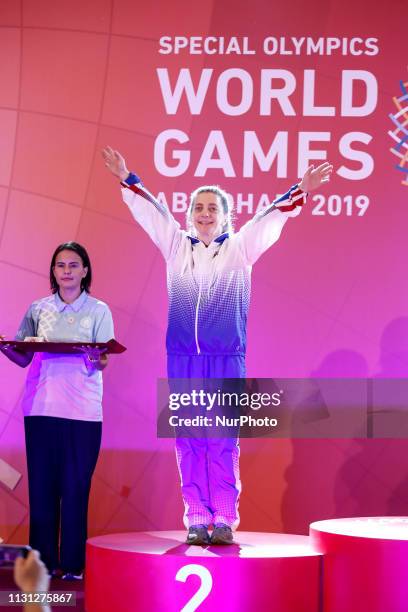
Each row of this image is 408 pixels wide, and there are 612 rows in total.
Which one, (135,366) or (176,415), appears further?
(135,366)

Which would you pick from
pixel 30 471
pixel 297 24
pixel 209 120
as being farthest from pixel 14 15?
pixel 30 471

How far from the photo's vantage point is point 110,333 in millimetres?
4062

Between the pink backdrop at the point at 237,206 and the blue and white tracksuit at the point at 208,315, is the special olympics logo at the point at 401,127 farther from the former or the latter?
the blue and white tracksuit at the point at 208,315

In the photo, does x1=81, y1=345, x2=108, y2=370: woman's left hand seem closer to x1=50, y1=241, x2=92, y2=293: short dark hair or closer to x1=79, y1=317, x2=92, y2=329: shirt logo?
x1=79, y1=317, x2=92, y2=329: shirt logo

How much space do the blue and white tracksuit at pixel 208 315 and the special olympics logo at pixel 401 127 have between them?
130 cm

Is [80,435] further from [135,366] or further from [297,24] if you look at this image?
[297,24]

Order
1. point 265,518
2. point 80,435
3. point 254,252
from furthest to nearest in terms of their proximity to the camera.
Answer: point 265,518, point 80,435, point 254,252

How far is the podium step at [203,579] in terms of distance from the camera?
118 inches

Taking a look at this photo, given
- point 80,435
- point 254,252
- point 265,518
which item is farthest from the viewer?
point 265,518

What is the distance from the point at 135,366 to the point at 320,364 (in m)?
1.00

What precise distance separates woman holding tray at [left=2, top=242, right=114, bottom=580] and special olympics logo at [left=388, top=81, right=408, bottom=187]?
179 cm

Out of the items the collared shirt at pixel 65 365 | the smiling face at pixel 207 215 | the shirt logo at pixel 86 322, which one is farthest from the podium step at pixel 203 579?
the smiling face at pixel 207 215

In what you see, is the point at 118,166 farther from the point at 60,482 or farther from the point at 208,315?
the point at 60,482

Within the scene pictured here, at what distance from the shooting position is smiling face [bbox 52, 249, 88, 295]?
4.07m
